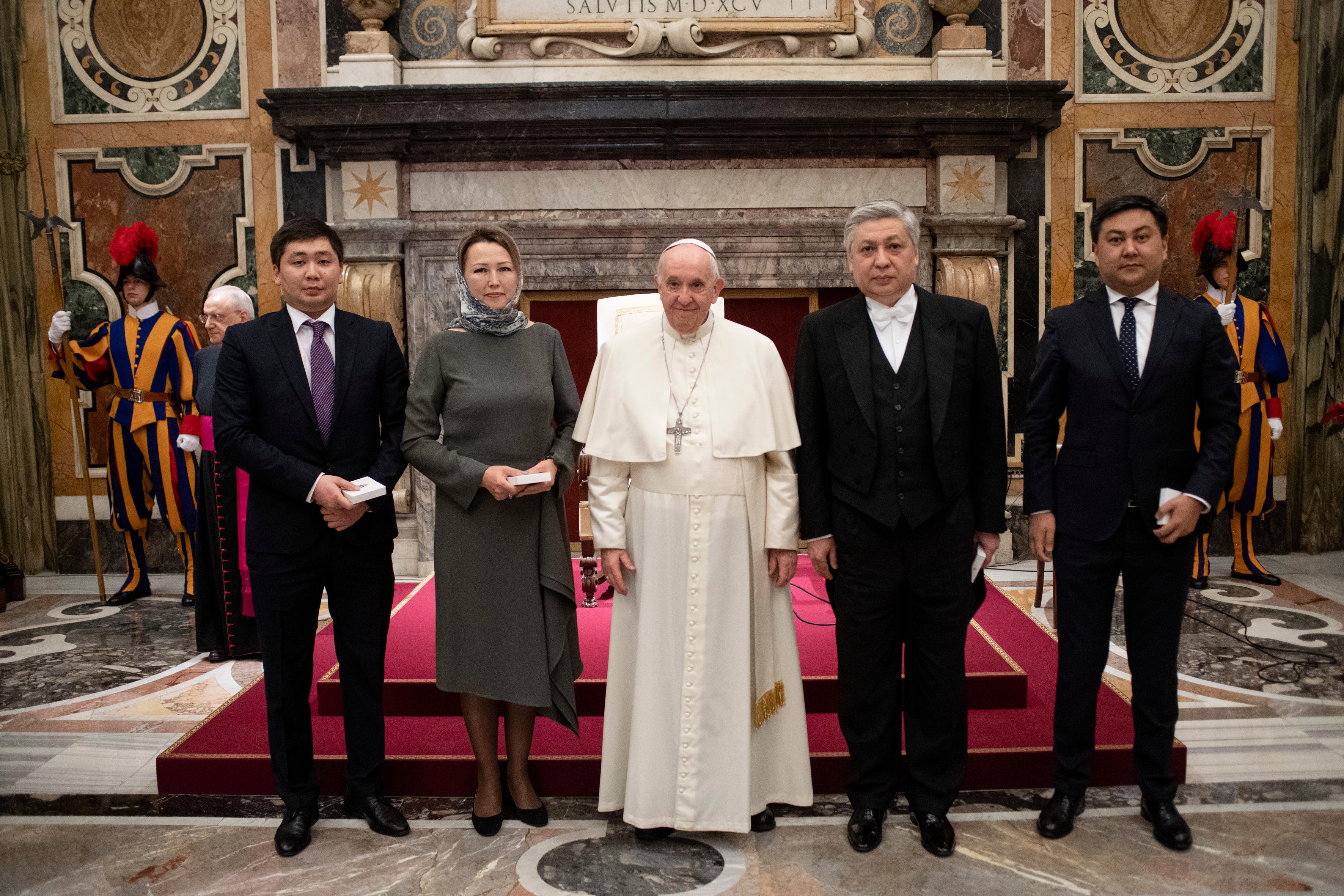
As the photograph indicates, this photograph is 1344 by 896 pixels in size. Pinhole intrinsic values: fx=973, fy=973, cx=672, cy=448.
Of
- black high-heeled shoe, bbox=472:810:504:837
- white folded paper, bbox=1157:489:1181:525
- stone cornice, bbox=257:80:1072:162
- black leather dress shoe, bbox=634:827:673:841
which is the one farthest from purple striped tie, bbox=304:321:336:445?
stone cornice, bbox=257:80:1072:162

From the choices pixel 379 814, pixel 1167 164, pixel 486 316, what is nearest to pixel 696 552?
pixel 486 316

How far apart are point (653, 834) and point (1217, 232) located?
15.6ft

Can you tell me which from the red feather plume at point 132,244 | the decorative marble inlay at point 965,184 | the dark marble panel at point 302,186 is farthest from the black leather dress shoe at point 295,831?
the decorative marble inlay at point 965,184

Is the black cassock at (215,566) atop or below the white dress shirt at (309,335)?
below

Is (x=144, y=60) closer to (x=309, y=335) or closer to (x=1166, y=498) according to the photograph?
(x=309, y=335)

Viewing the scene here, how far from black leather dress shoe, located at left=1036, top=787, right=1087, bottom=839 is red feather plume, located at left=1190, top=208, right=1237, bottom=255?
376cm

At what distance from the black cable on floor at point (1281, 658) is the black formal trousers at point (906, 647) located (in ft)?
6.13

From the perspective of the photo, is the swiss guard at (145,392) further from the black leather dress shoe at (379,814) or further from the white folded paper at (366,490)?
the white folded paper at (366,490)

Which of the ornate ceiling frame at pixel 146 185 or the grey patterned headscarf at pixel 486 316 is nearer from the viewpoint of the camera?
the grey patterned headscarf at pixel 486 316

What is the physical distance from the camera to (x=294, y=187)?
615 centimetres

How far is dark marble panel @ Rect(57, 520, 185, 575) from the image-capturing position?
638 centimetres

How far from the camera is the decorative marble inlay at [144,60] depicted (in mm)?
6145

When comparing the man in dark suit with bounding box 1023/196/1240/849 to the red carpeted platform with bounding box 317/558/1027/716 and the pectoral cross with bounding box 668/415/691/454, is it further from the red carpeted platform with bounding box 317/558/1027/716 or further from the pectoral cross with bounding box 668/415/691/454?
the pectoral cross with bounding box 668/415/691/454

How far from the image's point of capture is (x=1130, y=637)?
9.32ft
